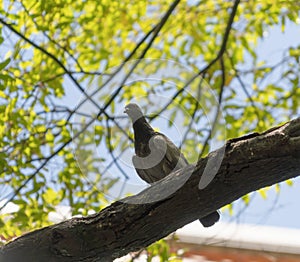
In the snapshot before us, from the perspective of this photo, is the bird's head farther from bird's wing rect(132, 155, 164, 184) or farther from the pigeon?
bird's wing rect(132, 155, 164, 184)

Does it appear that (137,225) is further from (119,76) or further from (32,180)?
(32,180)

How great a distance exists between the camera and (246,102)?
3092mm

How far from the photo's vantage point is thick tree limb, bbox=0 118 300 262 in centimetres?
131

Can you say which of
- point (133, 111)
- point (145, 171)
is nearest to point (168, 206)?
point (145, 171)

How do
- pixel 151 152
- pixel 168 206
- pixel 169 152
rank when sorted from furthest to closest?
1. pixel 151 152
2. pixel 169 152
3. pixel 168 206

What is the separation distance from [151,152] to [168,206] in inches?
19.4

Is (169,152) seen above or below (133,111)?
below

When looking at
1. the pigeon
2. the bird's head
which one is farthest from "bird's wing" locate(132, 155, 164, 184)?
the bird's head

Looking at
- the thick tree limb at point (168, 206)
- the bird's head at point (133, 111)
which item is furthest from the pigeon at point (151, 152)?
the thick tree limb at point (168, 206)

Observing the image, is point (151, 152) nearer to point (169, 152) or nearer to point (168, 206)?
point (169, 152)

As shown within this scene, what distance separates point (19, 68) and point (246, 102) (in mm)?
1067

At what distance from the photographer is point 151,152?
1.87 meters

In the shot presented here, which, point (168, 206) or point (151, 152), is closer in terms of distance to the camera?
point (168, 206)

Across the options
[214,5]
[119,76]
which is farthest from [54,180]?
[214,5]
